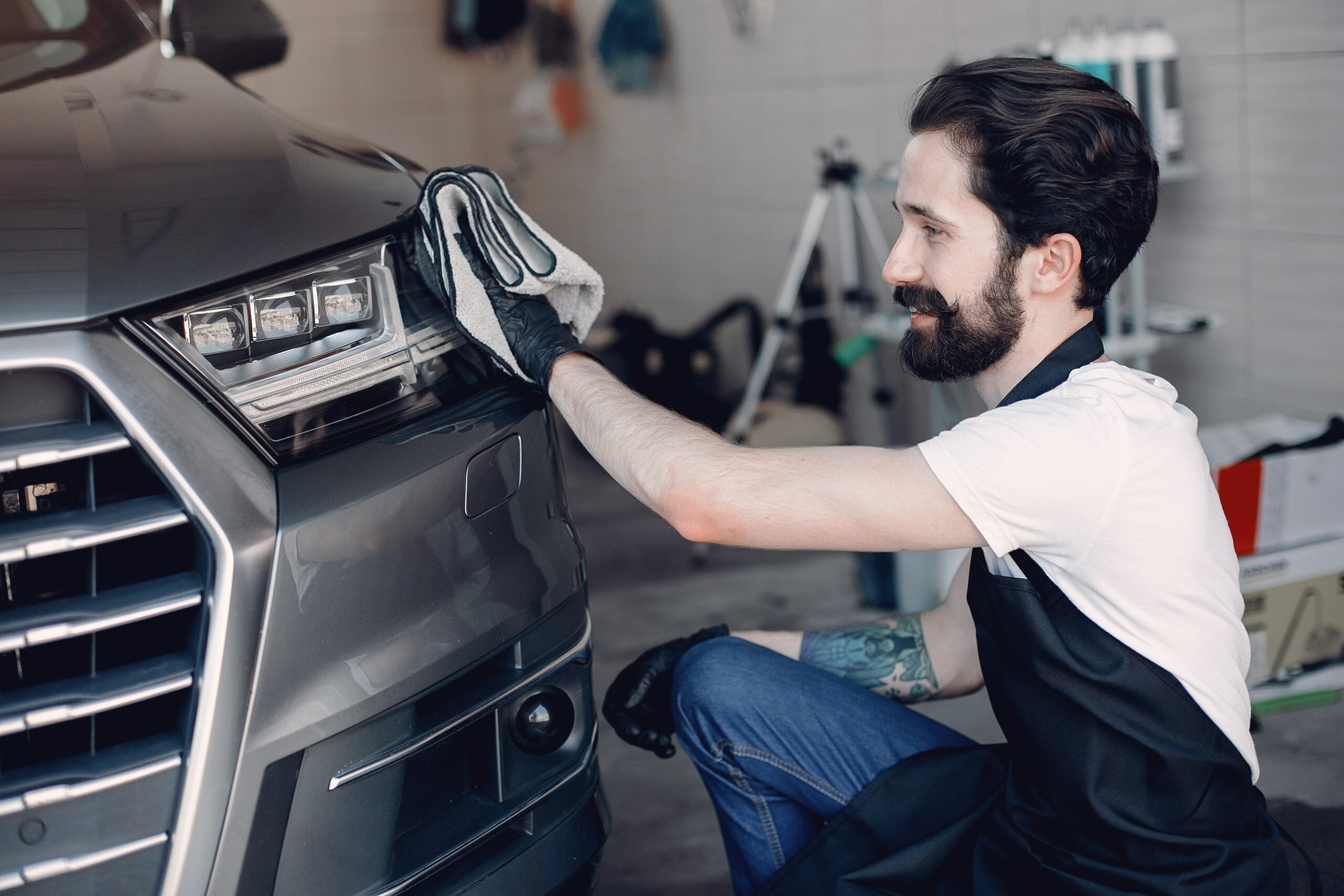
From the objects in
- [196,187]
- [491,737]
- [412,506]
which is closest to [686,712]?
[491,737]

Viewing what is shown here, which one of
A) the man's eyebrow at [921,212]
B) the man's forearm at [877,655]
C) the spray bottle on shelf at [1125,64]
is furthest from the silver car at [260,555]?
the spray bottle on shelf at [1125,64]

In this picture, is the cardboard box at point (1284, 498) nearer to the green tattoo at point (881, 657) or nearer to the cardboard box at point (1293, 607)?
the cardboard box at point (1293, 607)

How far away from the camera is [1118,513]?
118 cm

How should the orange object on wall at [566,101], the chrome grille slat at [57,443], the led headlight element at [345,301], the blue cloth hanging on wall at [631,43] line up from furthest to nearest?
1. the orange object on wall at [566,101]
2. the blue cloth hanging on wall at [631,43]
3. the led headlight element at [345,301]
4. the chrome grille slat at [57,443]

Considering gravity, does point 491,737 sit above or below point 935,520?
below

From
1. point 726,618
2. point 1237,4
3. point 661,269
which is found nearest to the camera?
point 1237,4

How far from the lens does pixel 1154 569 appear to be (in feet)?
3.91

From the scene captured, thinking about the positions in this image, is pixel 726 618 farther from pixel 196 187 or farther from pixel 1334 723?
pixel 196 187

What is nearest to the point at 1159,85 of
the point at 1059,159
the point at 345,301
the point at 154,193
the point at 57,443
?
the point at 1059,159

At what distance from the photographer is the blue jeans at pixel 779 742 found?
1462 millimetres

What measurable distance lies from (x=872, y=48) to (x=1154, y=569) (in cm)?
322

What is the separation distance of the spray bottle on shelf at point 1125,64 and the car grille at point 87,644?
Answer: 2.41 m

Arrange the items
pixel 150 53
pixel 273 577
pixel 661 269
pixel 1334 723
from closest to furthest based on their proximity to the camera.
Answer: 1. pixel 273 577
2. pixel 150 53
3. pixel 1334 723
4. pixel 661 269

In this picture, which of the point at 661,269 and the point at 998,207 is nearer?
the point at 998,207
